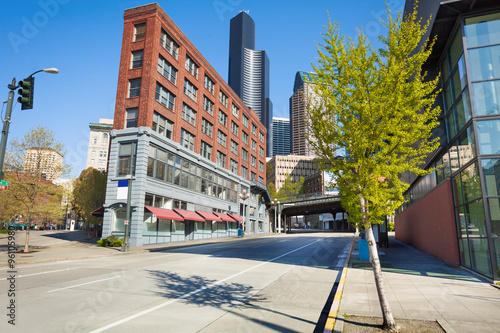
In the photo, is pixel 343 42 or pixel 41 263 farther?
pixel 41 263

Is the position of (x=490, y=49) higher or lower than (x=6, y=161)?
higher

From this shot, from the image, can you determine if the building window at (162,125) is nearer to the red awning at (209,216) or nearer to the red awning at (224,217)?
the red awning at (209,216)

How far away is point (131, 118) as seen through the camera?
3042cm

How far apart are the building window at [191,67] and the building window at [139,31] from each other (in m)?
7.21

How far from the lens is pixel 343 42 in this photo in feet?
24.6

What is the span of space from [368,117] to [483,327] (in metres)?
4.63

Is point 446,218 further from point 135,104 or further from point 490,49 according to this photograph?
point 135,104

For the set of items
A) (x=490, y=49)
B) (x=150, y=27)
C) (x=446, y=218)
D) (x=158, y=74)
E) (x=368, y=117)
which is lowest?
(x=446, y=218)

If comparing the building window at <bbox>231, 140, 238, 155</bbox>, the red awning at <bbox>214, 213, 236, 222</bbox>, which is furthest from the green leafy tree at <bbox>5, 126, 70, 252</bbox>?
the building window at <bbox>231, 140, 238, 155</bbox>

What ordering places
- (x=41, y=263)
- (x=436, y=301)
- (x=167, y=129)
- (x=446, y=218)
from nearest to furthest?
(x=436, y=301) < (x=446, y=218) < (x=41, y=263) < (x=167, y=129)

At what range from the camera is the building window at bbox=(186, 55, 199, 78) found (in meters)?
38.6

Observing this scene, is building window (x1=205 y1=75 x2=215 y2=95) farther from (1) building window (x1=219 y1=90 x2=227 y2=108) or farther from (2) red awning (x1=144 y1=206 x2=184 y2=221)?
(2) red awning (x1=144 y1=206 x2=184 y2=221)

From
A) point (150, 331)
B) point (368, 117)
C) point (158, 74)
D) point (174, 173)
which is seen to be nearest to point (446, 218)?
point (368, 117)

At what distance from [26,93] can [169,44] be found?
25666mm
